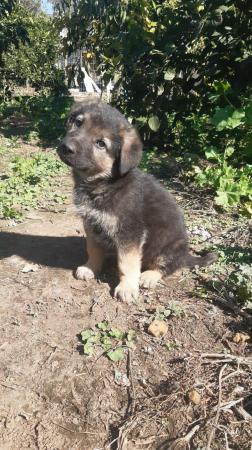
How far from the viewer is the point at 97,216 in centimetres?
362

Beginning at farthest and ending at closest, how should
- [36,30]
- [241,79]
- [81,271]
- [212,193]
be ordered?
[36,30] < [241,79] < [212,193] < [81,271]

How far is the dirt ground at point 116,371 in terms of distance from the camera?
2469 mm

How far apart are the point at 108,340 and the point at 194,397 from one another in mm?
784

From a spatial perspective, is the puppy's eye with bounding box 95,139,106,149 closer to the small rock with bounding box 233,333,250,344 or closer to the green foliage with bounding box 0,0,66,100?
the small rock with bounding box 233,333,250,344

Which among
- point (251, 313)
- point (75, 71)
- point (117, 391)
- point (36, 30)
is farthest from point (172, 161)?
point (36, 30)

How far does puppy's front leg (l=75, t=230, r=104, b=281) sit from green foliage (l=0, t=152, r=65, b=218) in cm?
161

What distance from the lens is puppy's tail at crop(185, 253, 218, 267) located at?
159 inches

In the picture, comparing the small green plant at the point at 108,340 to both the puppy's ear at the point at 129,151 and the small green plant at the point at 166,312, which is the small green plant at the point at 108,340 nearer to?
the small green plant at the point at 166,312

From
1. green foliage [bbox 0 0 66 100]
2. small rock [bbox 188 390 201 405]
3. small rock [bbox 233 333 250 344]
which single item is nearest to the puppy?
small rock [bbox 233 333 250 344]

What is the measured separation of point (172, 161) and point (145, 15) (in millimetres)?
2379

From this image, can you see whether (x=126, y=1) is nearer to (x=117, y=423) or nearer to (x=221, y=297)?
(x=221, y=297)

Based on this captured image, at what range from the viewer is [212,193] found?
570 cm

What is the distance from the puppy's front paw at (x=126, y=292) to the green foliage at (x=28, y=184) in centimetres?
210

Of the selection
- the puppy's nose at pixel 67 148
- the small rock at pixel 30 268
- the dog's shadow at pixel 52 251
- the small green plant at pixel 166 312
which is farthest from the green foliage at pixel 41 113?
the small green plant at pixel 166 312
